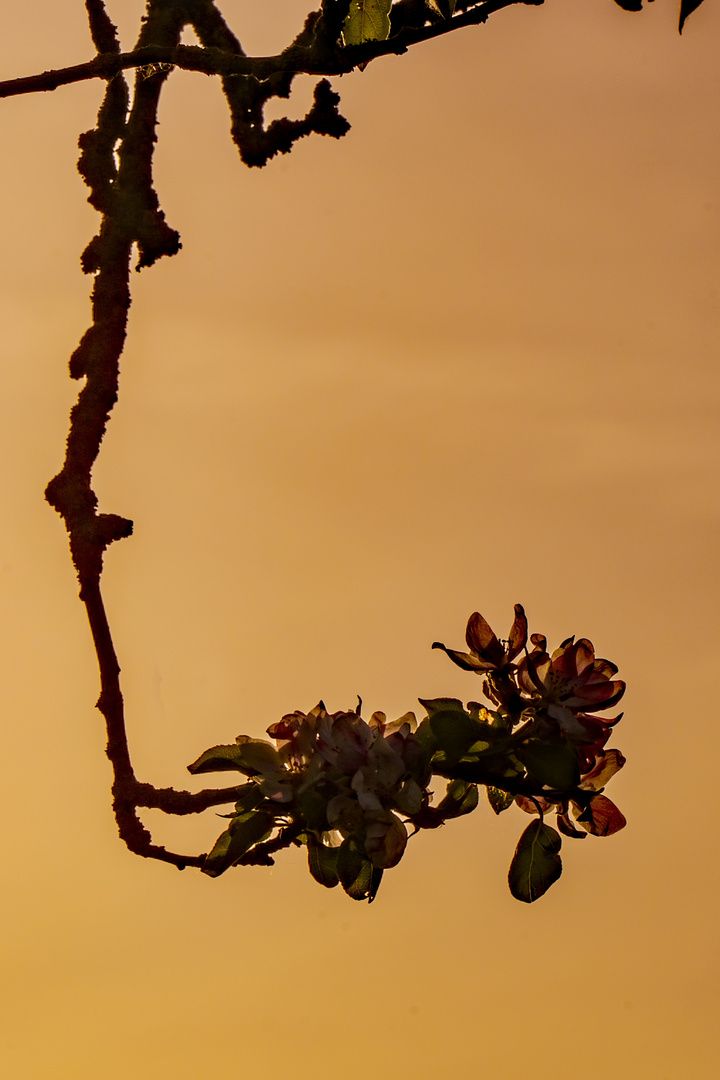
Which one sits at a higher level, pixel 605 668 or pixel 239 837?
pixel 605 668

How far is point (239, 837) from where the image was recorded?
1317mm

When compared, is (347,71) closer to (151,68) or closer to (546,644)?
(151,68)

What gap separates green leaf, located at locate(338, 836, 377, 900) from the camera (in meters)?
1.31

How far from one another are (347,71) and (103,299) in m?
0.42

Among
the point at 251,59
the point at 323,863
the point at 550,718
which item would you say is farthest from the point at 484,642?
the point at 251,59

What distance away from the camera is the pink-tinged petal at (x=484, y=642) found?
147cm

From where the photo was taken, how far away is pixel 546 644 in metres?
1.45

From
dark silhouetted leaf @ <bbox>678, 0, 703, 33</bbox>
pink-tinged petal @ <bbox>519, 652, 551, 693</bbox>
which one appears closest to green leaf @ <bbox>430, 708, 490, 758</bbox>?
pink-tinged petal @ <bbox>519, 652, 551, 693</bbox>

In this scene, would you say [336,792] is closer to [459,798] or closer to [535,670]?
[459,798]

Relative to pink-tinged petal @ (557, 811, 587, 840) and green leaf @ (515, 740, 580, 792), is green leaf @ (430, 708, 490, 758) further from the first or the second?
pink-tinged petal @ (557, 811, 587, 840)

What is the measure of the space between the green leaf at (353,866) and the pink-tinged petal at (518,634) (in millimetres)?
345

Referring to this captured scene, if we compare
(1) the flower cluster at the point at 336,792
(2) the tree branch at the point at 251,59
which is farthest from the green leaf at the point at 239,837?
(2) the tree branch at the point at 251,59

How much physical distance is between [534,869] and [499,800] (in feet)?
0.37

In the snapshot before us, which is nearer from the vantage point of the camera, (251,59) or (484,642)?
(251,59)
